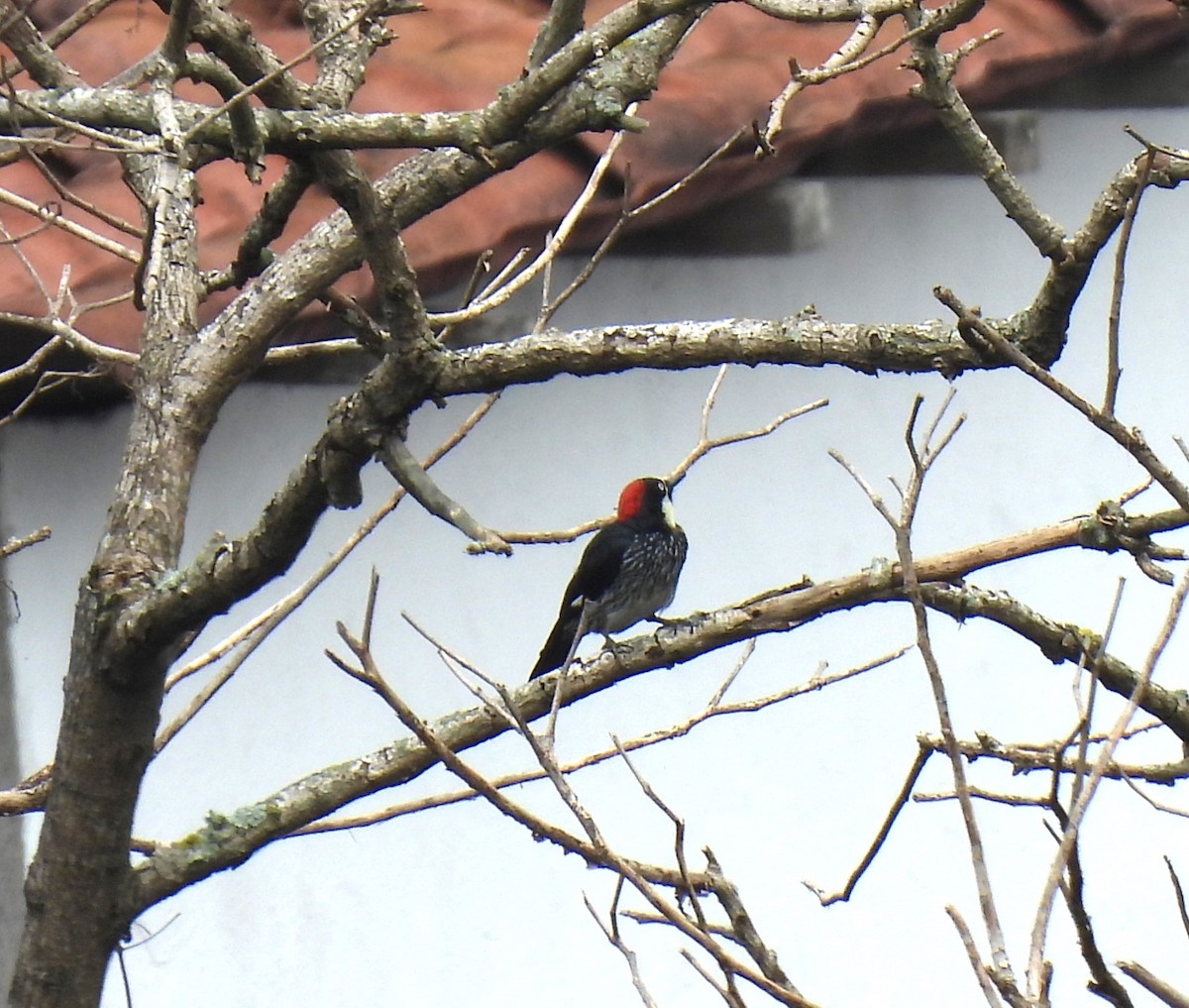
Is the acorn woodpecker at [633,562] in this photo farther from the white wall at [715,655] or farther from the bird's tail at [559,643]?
the white wall at [715,655]

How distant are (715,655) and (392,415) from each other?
2.46m

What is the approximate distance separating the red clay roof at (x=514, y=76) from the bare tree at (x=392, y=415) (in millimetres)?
761

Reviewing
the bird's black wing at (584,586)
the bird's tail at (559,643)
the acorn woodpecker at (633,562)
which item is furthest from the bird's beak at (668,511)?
the bird's tail at (559,643)

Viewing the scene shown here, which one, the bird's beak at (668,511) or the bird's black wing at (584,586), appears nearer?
the bird's black wing at (584,586)

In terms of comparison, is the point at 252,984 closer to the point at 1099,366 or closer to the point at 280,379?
the point at 280,379

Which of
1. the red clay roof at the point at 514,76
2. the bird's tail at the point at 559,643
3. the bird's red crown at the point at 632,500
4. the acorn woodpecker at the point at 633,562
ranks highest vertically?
the red clay roof at the point at 514,76

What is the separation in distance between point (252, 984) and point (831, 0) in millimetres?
2765

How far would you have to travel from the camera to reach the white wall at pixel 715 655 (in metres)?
3.63

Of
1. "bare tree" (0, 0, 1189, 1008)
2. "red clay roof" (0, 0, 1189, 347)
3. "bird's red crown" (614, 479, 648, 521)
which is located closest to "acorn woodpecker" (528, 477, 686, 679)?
"bird's red crown" (614, 479, 648, 521)

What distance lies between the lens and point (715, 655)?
13.1 ft

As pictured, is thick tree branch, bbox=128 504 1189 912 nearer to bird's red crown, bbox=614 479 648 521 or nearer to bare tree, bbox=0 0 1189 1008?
bare tree, bbox=0 0 1189 1008

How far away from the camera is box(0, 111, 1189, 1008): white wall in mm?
3631

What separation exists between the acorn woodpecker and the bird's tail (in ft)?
0.24

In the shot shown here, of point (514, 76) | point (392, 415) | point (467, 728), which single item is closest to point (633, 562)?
point (514, 76)
